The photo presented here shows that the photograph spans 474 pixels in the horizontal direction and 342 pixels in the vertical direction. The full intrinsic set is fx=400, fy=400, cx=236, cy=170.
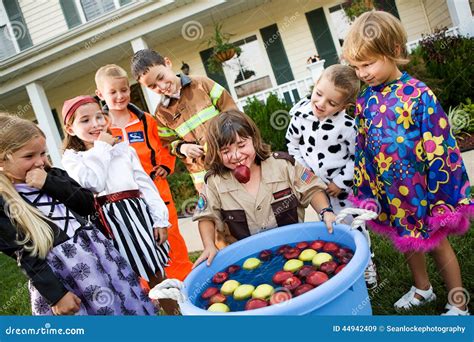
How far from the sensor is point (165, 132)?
2852 millimetres

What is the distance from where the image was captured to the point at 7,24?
10945 millimetres

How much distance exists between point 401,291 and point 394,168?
0.83 meters

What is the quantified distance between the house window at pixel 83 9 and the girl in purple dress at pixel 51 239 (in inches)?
372

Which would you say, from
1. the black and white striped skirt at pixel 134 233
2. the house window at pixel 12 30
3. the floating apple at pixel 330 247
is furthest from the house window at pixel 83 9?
the floating apple at pixel 330 247

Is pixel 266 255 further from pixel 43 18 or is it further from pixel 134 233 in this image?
pixel 43 18

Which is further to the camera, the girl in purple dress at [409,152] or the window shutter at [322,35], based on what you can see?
the window shutter at [322,35]

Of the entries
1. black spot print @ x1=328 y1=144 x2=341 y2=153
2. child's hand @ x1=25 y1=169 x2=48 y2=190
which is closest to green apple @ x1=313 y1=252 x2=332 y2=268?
black spot print @ x1=328 y1=144 x2=341 y2=153

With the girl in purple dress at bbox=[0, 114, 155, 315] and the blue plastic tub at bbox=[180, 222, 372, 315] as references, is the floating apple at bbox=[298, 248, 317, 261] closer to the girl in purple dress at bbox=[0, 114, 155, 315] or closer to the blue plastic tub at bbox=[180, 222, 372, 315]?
the blue plastic tub at bbox=[180, 222, 372, 315]

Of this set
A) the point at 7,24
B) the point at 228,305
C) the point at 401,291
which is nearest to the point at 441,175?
the point at 401,291

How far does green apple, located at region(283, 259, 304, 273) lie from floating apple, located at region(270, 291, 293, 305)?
20 centimetres

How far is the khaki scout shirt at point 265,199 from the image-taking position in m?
2.05

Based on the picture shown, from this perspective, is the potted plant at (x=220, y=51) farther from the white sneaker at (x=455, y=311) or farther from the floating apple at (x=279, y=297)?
the floating apple at (x=279, y=297)
